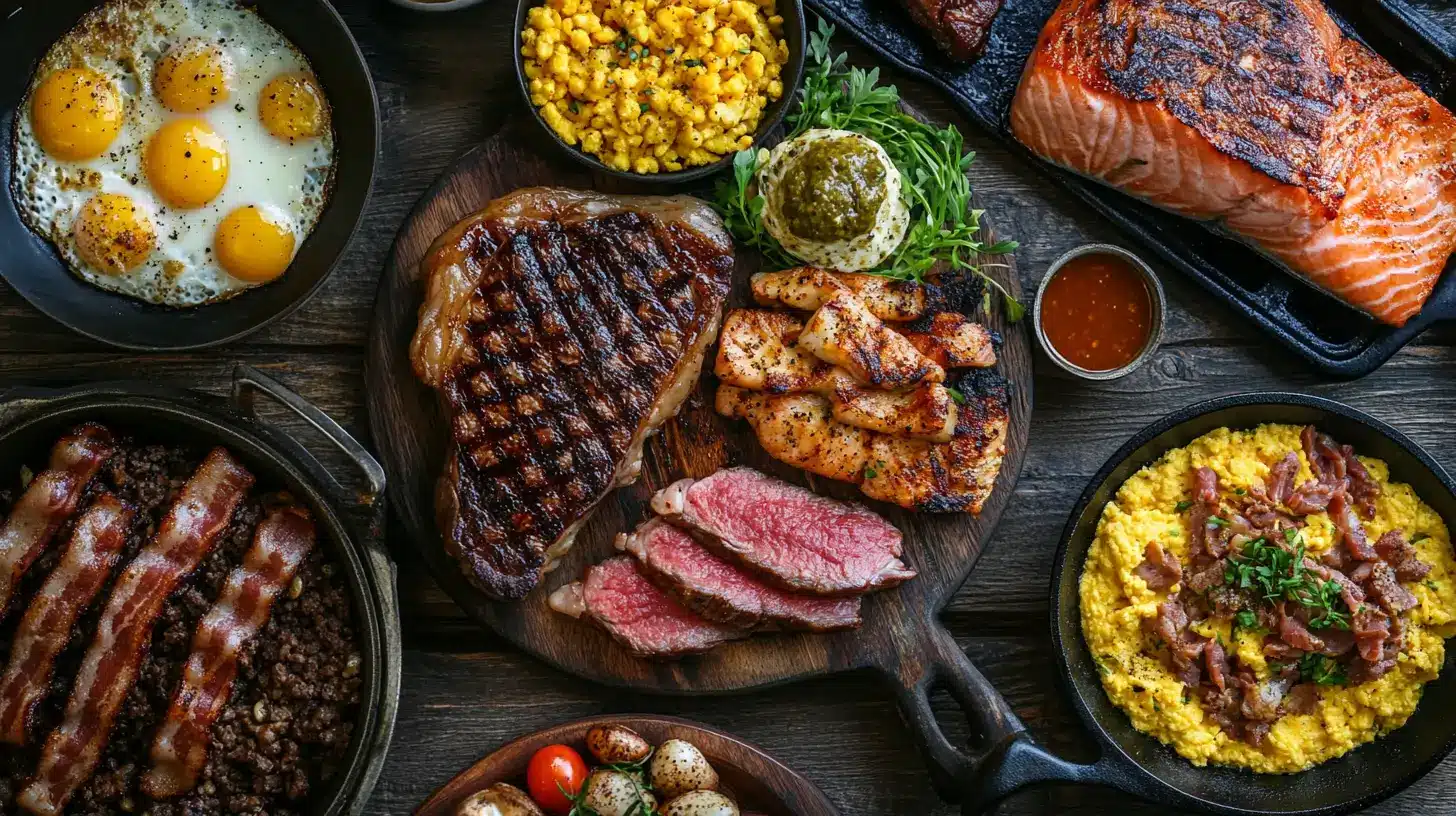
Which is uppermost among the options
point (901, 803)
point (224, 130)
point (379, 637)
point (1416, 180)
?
point (1416, 180)

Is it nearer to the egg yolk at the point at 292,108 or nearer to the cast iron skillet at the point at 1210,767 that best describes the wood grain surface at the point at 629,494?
the cast iron skillet at the point at 1210,767

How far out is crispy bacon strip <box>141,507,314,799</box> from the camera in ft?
13.6

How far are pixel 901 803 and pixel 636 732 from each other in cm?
121

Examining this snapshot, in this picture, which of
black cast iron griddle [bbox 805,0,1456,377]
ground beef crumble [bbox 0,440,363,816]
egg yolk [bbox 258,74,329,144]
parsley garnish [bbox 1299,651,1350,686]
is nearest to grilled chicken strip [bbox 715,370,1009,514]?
black cast iron griddle [bbox 805,0,1456,377]

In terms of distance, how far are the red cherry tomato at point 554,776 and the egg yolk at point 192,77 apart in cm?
285

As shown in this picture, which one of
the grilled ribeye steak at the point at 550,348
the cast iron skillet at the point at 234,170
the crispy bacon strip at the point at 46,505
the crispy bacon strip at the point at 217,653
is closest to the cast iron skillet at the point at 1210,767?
the grilled ribeye steak at the point at 550,348

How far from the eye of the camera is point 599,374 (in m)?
4.55

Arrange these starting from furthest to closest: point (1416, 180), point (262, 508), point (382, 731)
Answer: point (1416, 180) → point (262, 508) → point (382, 731)

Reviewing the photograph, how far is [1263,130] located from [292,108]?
3.88 m

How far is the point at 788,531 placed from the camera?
4.74m

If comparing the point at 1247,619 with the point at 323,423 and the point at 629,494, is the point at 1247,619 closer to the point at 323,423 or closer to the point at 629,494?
the point at 629,494

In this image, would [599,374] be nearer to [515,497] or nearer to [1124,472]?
[515,497]

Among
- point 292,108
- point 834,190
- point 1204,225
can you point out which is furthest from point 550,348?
point 1204,225

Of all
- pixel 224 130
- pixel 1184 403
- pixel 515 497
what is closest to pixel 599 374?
pixel 515 497
